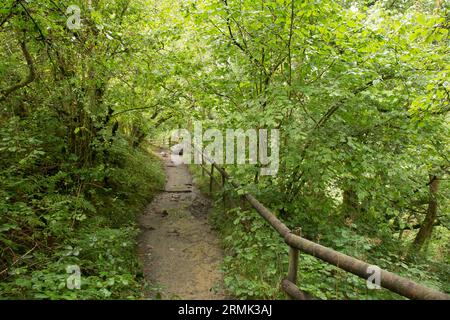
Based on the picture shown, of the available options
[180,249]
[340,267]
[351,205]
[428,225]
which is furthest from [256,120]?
[428,225]

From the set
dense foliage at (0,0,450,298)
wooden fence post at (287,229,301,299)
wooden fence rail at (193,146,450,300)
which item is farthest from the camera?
dense foliage at (0,0,450,298)

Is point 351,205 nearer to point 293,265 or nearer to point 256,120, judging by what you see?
point 256,120

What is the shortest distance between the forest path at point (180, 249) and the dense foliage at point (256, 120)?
1.52ft

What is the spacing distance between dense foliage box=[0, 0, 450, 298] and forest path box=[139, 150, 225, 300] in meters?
0.46

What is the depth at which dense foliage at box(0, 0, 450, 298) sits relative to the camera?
4.72m

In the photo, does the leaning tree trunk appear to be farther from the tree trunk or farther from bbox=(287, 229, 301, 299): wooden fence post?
→ bbox=(287, 229, 301, 299): wooden fence post

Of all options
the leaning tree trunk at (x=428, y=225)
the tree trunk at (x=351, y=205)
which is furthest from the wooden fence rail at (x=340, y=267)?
the leaning tree trunk at (x=428, y=225)

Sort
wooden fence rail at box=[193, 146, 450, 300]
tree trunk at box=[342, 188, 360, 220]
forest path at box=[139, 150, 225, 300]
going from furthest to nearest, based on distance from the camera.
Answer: tree trunk at box=[342, 188, 360, 220], forest path at box=[139, 150, 225, 300], wooden fence rail at box=[193, 146, 450, 300]

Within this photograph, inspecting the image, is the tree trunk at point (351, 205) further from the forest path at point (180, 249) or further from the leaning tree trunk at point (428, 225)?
the leaning tree trunk at point (428, 225)

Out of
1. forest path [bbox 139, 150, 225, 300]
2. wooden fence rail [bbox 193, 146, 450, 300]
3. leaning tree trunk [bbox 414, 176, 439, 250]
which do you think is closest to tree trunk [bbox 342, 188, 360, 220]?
wooden fence rail [bbox 193, 146, 450, 300]

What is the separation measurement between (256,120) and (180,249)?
3870 millimetres

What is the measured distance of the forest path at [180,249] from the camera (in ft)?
18.6
